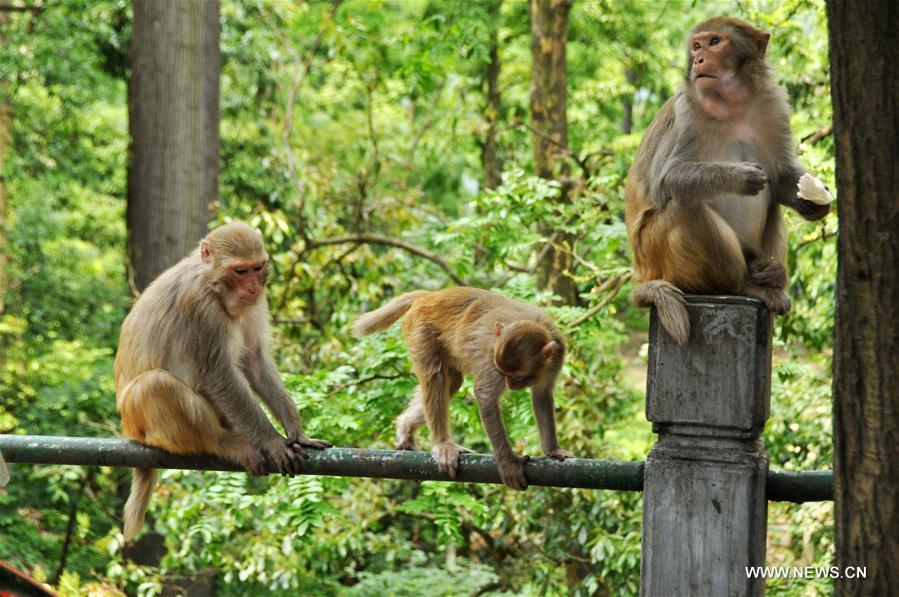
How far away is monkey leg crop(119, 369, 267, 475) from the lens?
146 inches

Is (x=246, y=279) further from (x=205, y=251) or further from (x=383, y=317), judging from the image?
(x=383, y=317)

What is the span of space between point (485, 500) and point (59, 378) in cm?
457

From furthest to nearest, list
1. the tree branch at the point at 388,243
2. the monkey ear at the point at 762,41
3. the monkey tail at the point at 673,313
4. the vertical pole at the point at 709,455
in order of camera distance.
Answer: the tree branch at the point at 388,243
the monkey ear at the point at 762,41
the monkey tail at the point at 673,313
the vertical pole at the point at 709,455

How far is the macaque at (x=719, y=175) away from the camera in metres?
3.53

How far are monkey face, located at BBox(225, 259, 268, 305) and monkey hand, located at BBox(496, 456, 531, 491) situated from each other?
4.16 ft

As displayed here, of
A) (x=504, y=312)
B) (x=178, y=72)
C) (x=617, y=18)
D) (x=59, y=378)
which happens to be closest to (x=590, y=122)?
(x=617, y=18)

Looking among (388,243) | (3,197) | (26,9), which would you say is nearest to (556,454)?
(388,243)

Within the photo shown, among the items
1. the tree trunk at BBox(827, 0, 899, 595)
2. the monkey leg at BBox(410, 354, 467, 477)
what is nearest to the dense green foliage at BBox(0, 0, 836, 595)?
the monkey leg at BBox(410, 354, 467, 477)

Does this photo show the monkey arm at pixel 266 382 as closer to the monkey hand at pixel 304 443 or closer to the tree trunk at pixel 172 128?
the monkey hand at pixel 304 443

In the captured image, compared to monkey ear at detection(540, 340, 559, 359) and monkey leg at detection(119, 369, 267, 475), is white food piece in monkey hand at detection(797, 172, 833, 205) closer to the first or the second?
monkey ear at detection(540, 340, 559, 359)

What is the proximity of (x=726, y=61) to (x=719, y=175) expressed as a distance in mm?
458

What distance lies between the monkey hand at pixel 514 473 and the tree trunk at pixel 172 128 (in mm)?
6169

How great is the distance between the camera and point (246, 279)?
3830 millimetres

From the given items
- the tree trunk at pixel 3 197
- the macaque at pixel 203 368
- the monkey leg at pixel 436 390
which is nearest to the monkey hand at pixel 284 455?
the macaque at pixel 203 368
